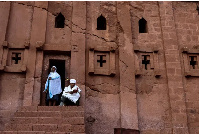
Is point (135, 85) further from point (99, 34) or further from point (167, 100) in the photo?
point (99, 34)

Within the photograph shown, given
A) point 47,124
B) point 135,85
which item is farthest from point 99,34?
point 47,124

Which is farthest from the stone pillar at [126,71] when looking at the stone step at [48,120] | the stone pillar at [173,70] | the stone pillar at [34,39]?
the stone pillar at [34,39]

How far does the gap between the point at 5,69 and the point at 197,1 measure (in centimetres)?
746

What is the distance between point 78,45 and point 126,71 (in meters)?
1.79

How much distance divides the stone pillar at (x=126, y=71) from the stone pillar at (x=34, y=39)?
2597 millimetres

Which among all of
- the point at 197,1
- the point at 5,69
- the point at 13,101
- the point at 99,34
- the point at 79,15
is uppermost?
the point at 197,1

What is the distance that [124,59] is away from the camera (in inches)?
418

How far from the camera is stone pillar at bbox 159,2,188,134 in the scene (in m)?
9.92

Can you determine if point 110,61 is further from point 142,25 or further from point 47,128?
point 47,128

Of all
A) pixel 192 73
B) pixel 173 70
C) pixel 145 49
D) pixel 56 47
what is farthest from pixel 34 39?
pixel 192 73

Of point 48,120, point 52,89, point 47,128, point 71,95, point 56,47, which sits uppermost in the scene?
point 56,47

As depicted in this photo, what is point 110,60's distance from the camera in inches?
419

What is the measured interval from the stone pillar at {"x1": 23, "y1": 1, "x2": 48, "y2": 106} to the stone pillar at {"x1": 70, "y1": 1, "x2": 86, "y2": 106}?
39.8 inches

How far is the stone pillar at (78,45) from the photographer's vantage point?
10046mm
